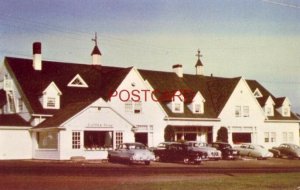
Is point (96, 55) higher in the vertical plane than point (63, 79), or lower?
higher

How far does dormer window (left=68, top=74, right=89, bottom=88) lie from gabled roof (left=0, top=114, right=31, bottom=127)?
259 inches

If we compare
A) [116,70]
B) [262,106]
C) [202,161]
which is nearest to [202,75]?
[262,106]

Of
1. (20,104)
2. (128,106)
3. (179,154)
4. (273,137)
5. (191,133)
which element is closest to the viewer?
(179,154)

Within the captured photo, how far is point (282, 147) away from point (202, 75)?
15291mm

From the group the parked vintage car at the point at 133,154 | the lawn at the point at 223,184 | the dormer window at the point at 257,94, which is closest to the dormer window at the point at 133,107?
the parked vintage car at the point at 133,154

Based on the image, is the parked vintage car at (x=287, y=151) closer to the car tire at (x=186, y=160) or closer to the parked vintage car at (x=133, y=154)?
the car tire at (x=186, y=160)

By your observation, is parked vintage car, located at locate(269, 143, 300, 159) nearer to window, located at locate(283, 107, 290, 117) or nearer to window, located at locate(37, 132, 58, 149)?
window, located at locate(283, 107, 290, 117)

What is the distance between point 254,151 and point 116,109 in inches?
577

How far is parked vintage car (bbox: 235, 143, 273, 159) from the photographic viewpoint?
5072cm

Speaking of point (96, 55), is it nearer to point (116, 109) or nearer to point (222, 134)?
point (116, 109)

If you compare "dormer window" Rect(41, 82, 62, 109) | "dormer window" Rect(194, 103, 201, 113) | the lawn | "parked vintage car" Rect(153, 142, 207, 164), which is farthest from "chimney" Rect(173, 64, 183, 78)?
the lawn

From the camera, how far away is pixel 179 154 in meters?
41.9

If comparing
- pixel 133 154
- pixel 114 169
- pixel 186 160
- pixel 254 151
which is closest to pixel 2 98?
pixel 133 154

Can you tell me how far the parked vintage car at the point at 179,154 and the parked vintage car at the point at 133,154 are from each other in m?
3.77
